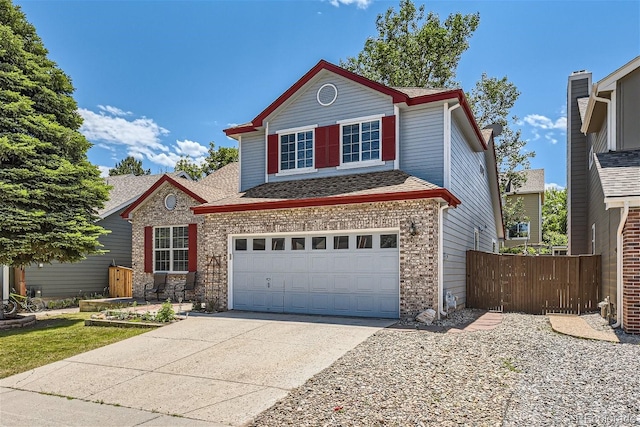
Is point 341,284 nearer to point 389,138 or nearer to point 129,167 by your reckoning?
point 389,138

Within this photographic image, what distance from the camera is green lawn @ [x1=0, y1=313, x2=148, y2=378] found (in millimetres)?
8031

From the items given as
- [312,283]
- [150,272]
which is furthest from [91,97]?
[312,283]

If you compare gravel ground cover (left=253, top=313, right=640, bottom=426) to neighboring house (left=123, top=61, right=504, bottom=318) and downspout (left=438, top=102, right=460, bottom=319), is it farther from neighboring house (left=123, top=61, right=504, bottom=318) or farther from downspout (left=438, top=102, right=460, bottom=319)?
neighboring house (left=123, top=61, right=504, bottom=318)

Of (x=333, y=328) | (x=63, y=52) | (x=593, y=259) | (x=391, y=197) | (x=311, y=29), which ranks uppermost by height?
(x=311, y=29)

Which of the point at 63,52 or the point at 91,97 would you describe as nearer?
the point at 63,52

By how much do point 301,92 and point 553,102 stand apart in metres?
17.9

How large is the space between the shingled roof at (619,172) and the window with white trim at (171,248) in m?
12.3

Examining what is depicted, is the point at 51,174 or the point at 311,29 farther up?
the point at 311,29

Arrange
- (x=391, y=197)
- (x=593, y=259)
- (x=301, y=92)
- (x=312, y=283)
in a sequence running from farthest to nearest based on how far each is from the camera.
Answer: (x=301, y=92), (x=593, y=259), (x=312, y=283), (x=391, y=197)

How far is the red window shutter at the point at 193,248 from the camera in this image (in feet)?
50.2

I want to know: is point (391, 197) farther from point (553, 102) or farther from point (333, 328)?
point (553, 102)

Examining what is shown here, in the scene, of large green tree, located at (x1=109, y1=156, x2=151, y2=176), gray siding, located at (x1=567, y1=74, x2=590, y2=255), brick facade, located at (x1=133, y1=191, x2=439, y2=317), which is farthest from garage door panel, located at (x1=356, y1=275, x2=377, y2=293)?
large green tree, located at (x1=109, y1=156, x2=151, y2=176)

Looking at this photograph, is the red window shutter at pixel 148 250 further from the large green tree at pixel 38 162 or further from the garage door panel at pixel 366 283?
the garage door panel at pixel 366 283

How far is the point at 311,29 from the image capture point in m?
16.6
